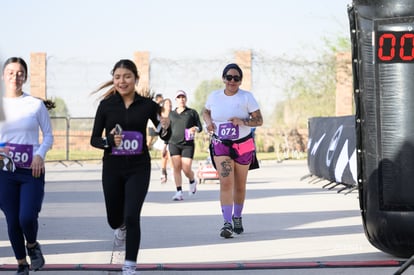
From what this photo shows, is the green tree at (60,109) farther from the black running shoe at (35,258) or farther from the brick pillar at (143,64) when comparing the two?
the black running shoe at (35,258)

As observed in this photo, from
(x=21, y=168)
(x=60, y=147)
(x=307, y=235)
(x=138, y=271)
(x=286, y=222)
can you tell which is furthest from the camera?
(x=60, y=147)

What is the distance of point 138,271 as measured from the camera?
995 cm

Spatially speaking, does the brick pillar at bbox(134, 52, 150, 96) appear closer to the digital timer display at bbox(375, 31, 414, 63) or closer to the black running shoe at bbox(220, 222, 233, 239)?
the black running shoe at bbox(220, 222, 233, 239)

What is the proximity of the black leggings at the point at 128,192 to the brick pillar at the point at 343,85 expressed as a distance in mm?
36077

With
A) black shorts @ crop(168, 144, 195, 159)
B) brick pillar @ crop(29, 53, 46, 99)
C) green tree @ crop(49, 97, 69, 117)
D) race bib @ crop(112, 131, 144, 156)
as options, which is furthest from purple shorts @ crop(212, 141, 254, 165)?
green tree @ crop(49, 97, 69, 117)

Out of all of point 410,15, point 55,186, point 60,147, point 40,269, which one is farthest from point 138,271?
point 60,147

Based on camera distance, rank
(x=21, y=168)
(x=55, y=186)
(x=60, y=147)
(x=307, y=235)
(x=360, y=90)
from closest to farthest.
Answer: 1. (x=21, y=168)
2. (x=360, y=90)
3. (x=307, y=235)
4. (x=55, y=186)
5. (x=60, y=147)

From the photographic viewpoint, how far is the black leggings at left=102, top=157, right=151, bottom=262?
9.24 m

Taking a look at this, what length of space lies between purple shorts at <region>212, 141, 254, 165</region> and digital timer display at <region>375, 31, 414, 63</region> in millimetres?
3160

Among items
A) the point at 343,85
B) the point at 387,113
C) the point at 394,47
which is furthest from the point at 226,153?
the point at 343,85

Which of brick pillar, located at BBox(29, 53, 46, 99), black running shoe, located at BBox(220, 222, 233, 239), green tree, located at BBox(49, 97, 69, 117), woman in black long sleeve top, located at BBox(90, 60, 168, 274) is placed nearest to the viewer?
woman in black long sleeve top, located at BBox(90, 60, 168, 274)

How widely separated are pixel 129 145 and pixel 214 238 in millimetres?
3616

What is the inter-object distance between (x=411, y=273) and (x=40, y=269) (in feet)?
10.5

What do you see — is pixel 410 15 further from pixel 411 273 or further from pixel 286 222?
pixel 286 222
